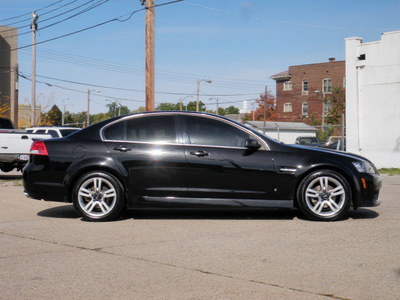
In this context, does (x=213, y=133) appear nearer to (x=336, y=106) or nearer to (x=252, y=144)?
(x=252, y=144)

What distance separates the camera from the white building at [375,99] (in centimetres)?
2189

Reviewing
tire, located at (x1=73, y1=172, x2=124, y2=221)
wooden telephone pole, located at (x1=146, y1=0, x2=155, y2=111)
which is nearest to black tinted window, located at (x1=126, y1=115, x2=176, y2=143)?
tire, located at (x1=73, y1=172, x2=124, y2=221)

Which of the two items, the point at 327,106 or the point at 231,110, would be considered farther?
the point at 231,110

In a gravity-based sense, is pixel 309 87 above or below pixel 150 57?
above

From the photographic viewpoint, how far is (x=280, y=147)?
7.61 metres

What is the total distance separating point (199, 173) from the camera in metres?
7.50

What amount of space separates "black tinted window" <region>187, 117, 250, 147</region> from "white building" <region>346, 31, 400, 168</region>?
16252 mm

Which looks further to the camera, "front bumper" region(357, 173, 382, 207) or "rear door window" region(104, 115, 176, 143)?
"rear door window" region(104, 115, 176, 143)

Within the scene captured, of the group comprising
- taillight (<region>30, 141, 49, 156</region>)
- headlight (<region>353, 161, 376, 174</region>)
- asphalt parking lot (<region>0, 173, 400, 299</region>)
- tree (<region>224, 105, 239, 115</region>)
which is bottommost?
asphalt parking lot (<region>0, 173, 400, 299</region>)

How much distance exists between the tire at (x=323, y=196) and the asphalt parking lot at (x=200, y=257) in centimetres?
17

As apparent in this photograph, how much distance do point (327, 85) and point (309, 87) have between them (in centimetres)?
259

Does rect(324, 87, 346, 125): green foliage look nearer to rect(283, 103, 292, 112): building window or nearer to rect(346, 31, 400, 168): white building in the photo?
rect(283, 103, 292, 112): building window

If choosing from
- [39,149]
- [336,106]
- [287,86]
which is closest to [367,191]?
[39,149]

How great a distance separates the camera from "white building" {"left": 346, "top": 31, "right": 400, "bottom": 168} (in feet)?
71.8
